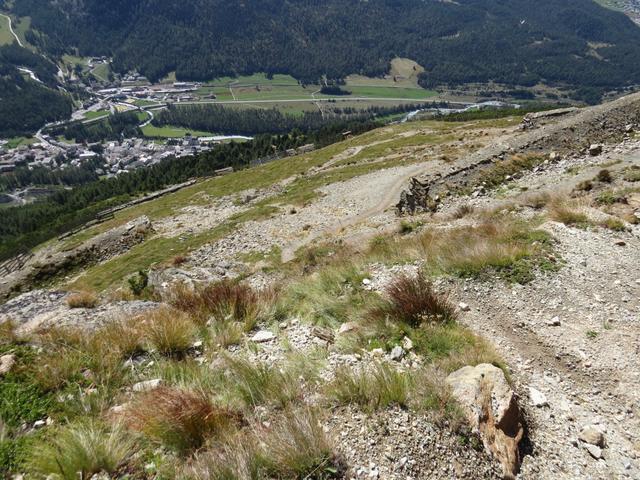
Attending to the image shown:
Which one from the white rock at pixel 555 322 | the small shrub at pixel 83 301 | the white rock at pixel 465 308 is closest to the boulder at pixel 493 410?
the white rock at pixel 465 308

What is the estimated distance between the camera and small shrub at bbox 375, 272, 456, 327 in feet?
23.5

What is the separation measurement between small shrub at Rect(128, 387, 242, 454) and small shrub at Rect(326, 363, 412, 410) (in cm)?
140

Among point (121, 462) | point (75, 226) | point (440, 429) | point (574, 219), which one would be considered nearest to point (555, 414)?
point (440, 429)

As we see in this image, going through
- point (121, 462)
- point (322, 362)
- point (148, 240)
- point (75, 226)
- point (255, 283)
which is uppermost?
point (121, 462)

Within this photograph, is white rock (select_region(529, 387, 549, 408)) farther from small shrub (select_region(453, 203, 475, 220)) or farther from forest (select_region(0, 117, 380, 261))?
forest (select_region(0, 117, 380, 261))

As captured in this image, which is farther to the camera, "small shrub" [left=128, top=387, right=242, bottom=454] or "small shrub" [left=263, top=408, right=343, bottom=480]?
"small shrub" [left=128, top=387, right=242, bottom=454]

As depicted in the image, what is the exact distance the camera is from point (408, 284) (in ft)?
24.7

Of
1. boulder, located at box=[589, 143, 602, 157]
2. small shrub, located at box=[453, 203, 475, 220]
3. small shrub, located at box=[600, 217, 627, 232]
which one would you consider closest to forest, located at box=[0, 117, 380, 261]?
boulder, located at box=[589, 143, 602, 157]

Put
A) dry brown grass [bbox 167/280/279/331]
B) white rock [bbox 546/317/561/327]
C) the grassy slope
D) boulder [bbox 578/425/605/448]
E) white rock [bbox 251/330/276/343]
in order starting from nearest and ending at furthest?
boulder [bbox 578/425/605/448]
white rock [bbox 251/330/276/343]
white rock [bbox 546/317/561/327]
dry brown grass [bbox 167/280/279/331]
the grassy slope

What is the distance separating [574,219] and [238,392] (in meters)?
11.5

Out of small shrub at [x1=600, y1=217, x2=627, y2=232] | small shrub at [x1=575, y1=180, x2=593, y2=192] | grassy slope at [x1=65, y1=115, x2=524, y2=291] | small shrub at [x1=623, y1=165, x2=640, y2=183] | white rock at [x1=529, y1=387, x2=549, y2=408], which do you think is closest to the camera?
white rock at [x1=529, y1=387, x2=549, y2=408]

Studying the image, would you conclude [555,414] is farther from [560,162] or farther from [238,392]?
[560,162]

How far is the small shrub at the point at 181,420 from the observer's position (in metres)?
4.08

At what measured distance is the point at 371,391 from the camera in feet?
15.6
